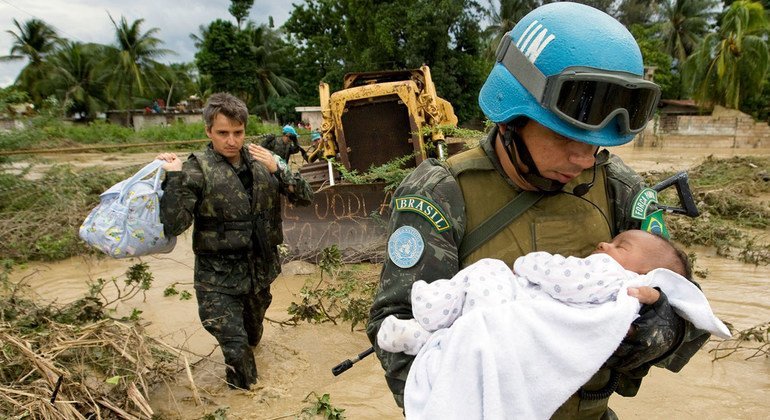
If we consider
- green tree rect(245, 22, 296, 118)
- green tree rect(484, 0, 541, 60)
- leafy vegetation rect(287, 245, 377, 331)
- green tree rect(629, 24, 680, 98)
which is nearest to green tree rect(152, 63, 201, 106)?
green tree rect(245, 22, 296, 118)

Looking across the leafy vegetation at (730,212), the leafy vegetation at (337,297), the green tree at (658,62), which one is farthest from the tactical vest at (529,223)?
the green tree at (658,62)

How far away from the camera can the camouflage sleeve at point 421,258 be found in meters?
1.28

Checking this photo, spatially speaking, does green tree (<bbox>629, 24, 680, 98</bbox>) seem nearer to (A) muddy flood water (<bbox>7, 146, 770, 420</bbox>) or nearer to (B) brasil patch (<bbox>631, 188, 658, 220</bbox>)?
(A) muddy flood water (<bbox>7, 146, 770, 420</bbox>)

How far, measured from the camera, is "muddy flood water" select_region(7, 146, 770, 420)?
3.36 metres

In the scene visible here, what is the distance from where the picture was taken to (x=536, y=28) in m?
1.28

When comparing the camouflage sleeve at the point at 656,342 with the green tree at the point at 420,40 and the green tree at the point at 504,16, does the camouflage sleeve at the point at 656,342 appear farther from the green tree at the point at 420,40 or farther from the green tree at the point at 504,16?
the green tree at the point at 504,16

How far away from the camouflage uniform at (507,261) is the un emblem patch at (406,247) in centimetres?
1

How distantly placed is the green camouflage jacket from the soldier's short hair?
0.74 ft

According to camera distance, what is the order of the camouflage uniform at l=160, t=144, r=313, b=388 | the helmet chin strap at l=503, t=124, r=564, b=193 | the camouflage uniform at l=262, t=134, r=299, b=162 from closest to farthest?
the helmet chin strap at l=503, t=124, r=564, b=193 < the camouflage uniform at l=160, t=144, r=313, b=388 < the camouflage uniform at l=262, t=134, r=299, b=162

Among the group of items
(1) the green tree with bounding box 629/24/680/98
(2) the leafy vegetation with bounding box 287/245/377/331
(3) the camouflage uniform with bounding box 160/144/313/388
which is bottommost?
(2) the leafy vegetation with bounding box 287/245/377/331

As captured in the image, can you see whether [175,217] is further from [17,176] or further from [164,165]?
[17,176]

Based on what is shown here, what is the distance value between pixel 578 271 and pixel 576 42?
55cm

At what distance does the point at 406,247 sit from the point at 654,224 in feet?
2.63

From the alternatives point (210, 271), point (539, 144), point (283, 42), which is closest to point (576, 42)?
point (539, 144)
